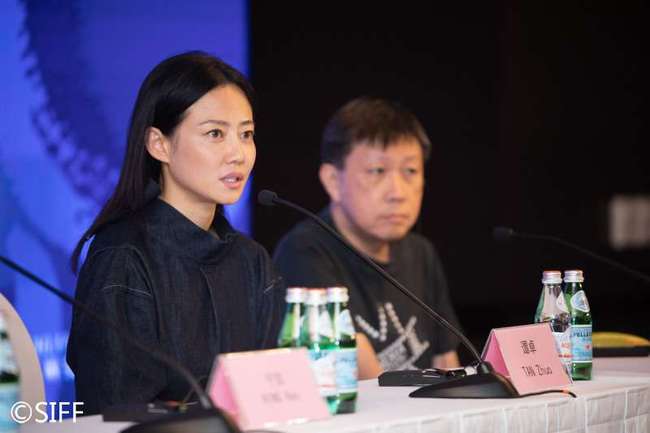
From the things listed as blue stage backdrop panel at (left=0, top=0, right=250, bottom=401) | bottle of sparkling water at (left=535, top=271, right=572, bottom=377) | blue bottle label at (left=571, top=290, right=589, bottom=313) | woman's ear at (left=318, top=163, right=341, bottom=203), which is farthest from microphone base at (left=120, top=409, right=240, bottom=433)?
blue stage backdrop panel at (left=0, top=0, right=250, bottom=401)

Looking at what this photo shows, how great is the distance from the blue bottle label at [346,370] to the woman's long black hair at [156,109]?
2.49 feet

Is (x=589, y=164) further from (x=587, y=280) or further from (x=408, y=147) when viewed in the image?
(x=408, y=147)

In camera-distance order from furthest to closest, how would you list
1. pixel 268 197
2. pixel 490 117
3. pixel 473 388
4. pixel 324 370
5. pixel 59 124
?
pixel 490 117, pixel 59 124, pixel 268 197, pixel 473 388, pixel 324 370

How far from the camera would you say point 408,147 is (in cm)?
282

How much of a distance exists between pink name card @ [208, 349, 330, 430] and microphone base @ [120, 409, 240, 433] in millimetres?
41

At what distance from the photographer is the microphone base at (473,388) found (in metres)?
1.55

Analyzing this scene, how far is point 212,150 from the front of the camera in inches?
79.4

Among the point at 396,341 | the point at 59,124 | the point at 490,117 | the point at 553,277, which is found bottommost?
the point at 396,341

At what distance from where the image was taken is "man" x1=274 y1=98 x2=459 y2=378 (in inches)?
107

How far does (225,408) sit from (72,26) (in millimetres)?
2116

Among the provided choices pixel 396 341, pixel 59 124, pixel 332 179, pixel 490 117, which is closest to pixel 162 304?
pixel 396 341

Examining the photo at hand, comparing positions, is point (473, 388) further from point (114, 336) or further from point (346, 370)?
point (114, 336)

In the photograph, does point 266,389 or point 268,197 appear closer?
point 266,389

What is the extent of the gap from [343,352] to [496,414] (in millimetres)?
254
